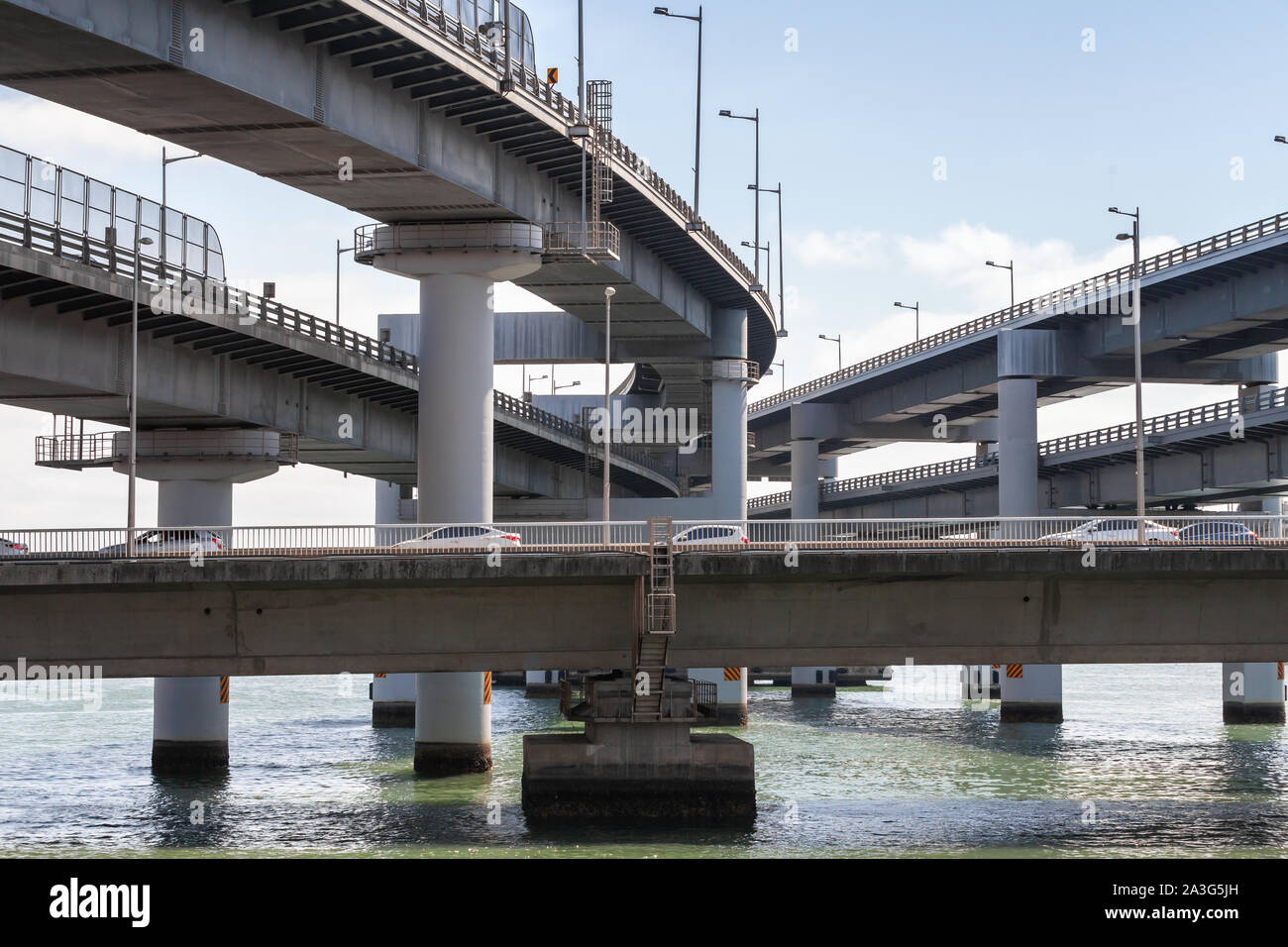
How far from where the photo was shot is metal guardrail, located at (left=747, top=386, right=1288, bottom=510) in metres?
66.1

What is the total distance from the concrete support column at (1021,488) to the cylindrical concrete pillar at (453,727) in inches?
1197

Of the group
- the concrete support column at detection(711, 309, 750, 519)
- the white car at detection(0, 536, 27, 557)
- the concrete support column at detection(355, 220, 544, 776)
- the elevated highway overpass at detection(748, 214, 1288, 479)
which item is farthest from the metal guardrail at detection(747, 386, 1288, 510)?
the white car at detection(0, 536, 27, 557)

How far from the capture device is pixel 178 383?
45750 mm

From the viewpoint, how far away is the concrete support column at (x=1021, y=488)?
70.2m

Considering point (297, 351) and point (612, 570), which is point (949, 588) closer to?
point (612, 570)

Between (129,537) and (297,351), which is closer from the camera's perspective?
(129,537)

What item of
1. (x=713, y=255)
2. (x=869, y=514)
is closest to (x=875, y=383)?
(x=869, y=514)

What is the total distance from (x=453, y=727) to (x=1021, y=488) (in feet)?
113

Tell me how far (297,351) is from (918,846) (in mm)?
24801

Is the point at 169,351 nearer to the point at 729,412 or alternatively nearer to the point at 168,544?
the point at 168,544

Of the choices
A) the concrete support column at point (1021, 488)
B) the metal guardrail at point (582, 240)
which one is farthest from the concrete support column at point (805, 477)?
the metal guardrail at point (582, 240)

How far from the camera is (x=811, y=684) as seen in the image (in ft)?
318

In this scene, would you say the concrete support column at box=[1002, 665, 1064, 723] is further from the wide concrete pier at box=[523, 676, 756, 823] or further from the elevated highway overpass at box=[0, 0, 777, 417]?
the wide concrete pier at box=[523, 676, 756, 823]

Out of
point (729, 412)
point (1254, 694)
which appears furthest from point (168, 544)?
point (1254, 694)
